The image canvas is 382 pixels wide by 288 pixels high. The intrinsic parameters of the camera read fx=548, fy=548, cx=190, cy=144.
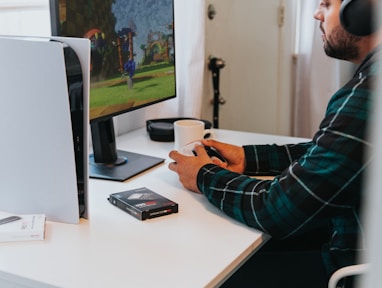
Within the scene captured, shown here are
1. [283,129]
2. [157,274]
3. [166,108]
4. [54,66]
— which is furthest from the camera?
[283,129]

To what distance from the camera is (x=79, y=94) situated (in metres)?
1.12

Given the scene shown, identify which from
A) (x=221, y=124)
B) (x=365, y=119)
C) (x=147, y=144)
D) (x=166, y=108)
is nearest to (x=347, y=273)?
(x=365, y=119)

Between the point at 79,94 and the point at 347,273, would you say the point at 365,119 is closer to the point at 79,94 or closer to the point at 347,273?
the point at 347,273

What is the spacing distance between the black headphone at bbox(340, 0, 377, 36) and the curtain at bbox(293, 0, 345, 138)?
158 centimetres

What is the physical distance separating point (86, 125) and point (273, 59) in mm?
1863

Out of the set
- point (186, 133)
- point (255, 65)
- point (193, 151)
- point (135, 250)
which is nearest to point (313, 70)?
point (255, 65)

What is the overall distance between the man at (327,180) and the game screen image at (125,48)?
0.99 feet

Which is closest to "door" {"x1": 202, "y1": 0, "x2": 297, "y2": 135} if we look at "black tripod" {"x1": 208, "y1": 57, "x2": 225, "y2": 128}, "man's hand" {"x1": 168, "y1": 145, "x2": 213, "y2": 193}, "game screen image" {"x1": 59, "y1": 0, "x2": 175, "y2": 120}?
"black tripod" {"x1": 208, "y1": 57, "x2": 225, "y2": 128}

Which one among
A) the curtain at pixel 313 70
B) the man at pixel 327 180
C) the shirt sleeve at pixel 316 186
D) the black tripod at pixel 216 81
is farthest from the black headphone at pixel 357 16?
the curtain at pixel 313 70

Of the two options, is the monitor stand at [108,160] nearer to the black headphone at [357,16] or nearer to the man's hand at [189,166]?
the man's hand at [189,166]

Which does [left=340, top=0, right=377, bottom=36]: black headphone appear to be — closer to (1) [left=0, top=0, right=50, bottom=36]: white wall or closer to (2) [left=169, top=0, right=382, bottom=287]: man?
(2) [left=169, top=0, right=382, bottom=287]: man

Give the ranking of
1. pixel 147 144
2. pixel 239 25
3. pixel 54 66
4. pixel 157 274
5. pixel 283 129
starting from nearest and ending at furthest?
pixel 157 274, pixel 54 66, pixel 147 144, pixel 239 25, pixel 283 129

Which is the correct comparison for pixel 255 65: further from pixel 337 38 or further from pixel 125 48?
pixel 337 38

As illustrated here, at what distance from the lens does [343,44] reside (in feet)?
4.10
